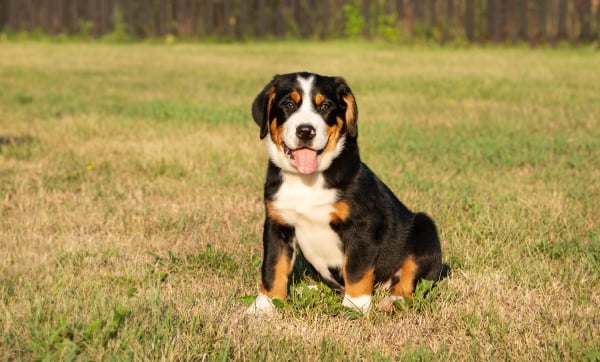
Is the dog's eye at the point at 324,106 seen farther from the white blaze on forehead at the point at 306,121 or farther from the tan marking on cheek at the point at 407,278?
the tan marking on cheek at the point at 407,278

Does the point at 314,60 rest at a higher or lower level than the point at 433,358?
higher

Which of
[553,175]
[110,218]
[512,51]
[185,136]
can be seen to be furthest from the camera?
[512,51]

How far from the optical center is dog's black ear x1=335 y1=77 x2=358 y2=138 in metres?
3.73

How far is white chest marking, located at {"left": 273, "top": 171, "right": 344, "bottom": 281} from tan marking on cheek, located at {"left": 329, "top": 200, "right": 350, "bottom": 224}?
0.6 inches

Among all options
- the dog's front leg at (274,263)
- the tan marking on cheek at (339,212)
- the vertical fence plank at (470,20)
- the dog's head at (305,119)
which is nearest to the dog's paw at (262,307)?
the dog's front leg at (274,263)

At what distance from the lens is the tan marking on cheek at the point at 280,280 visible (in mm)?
3699

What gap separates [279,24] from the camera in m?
22.2

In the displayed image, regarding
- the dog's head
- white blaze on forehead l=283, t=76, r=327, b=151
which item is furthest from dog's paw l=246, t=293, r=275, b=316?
white blaze on forehead l=283, t=76, r=327, b=151

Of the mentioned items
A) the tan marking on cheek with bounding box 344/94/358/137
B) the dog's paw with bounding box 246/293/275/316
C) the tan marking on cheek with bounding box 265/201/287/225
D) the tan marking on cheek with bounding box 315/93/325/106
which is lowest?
the dog's paw with bounding box 246/293/275/316

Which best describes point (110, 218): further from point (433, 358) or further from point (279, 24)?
point (279, 24)

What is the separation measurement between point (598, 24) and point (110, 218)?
17564 mm

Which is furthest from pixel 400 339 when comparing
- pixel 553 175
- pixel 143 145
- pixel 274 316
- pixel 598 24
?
pixel 598 24

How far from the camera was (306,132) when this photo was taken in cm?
348

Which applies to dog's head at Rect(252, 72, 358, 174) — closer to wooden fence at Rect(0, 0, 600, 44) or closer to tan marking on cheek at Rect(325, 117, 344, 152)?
tan marking on cheek at Rect(325, 117, 344, 152)
